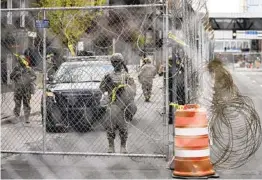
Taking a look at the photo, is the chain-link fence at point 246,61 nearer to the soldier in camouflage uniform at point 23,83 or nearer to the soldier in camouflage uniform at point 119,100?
the soldier in camouflage uniform at point 23,83

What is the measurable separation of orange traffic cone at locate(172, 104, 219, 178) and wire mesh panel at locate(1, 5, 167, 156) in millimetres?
1222

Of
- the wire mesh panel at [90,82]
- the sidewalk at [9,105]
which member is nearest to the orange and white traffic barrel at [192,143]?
the wire mesh panel at [90,82]

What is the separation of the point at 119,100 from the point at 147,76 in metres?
0.81

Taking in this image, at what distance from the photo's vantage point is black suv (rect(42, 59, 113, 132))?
8867 millimetres

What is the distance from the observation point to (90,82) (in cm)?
929

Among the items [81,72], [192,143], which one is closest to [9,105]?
[81,72]

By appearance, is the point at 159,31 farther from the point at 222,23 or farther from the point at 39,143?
the point at 222,23

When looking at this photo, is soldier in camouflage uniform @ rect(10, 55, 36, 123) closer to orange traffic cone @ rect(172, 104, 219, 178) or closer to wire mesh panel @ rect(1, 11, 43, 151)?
wire mesh panel @ rect(1, 11, 43, 151)

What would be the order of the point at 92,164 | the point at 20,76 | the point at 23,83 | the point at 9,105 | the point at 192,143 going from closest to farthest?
1. the point at 192,143
2. the point at 92,164
3. the point at 20,76
4. the point at 23,83
5. the point at 9,105

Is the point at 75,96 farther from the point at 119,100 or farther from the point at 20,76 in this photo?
the point at 119,100

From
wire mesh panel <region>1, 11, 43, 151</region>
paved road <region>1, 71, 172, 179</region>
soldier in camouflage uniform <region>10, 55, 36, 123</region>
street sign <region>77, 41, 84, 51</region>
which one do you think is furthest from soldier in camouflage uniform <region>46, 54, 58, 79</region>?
paved road <region>1, 71, 172, 179</region>

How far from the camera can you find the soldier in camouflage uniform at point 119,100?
24.5 feet

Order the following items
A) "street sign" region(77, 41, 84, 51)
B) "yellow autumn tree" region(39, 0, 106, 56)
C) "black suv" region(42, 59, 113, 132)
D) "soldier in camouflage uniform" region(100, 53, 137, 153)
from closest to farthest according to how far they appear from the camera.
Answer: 1. "soldier in camouflage uniform" region(100, 53, 137, 153)
2. "black suv" region(42, 59, 113, 132)
3. "street sign" region(77, 41, 84, 51)
4. "yellow autumn tree" region(39, 0, 106, 56)

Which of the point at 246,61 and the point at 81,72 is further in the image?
the point at 246,61
